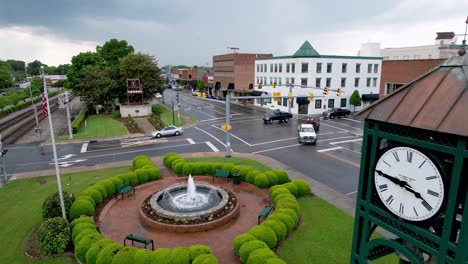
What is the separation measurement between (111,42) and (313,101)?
49665mm

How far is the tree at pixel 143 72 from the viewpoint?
53031 millimetres

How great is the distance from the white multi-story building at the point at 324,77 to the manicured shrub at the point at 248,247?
130ft

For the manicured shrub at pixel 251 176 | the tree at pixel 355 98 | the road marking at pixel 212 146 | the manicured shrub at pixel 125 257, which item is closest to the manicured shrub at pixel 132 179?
the manicured shrub at pixel 251 176

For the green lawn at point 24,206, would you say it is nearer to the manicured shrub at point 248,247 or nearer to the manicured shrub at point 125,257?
the manicured shrub at point 125,257

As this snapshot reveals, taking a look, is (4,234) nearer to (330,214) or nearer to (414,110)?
(330,214)

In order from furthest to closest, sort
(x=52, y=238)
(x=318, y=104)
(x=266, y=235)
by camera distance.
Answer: (x=318, y=104) → (x=52, y=238) → (x=266, y=235)

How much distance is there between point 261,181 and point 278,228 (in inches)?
233

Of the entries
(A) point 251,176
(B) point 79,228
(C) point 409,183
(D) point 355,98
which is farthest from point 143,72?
(C) point 409,183

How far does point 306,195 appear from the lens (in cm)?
1825

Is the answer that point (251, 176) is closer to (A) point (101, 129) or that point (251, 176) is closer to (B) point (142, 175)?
(B) point (142, 175)

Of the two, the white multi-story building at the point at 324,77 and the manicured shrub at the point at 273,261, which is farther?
the white multi-story building at the point at 324,77

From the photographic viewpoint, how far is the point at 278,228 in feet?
42.9

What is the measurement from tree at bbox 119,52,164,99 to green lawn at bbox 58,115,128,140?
8.37m

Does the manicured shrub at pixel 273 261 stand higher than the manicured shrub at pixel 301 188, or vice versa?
the manicured shrub at pixel 273 261
